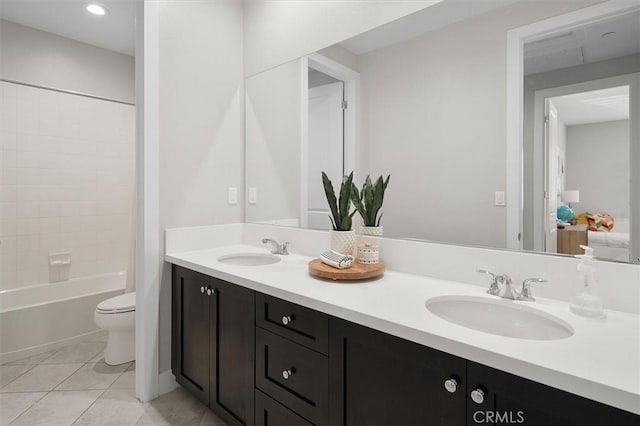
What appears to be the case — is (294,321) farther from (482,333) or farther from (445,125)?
(445,125)

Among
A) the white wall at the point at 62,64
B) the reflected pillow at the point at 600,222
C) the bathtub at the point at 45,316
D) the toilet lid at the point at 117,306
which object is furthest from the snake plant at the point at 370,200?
the white wall at the point at 62,64

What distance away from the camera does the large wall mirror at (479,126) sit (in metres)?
1.06

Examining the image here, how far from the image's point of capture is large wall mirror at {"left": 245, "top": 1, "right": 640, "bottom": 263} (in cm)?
106

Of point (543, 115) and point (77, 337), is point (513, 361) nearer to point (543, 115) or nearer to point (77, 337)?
point (543, 115)

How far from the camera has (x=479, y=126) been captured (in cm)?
131

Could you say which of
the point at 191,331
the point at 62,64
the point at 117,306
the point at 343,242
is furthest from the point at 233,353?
the point at 62,64

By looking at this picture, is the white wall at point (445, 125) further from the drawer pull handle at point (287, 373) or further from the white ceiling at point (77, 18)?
the white ceiling at point (77, 18)

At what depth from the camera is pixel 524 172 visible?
1231mm

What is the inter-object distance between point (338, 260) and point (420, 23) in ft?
3.62

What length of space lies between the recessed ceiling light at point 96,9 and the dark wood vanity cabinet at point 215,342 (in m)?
2.08

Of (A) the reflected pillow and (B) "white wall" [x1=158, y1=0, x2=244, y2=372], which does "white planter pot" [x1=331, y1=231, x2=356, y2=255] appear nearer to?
(A) the reflected pillow

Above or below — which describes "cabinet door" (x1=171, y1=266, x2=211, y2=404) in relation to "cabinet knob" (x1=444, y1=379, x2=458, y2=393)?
below

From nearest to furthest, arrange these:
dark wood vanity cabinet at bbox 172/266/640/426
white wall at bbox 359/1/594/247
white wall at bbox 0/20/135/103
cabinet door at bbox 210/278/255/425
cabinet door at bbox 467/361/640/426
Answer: cabinet door at bbox 467/361/640/426 → dark wood vanity cabinet at bbox 172/266/640/426 → white wall at bbox 359/1/594/247 → cabinet door at bbox 210/278/255/425 → white wall at bbox 0/20/135/103

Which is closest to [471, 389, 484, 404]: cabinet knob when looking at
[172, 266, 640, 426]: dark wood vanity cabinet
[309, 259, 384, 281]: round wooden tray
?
[172, 266, 640, 426]: dark wood vanity cabinet
